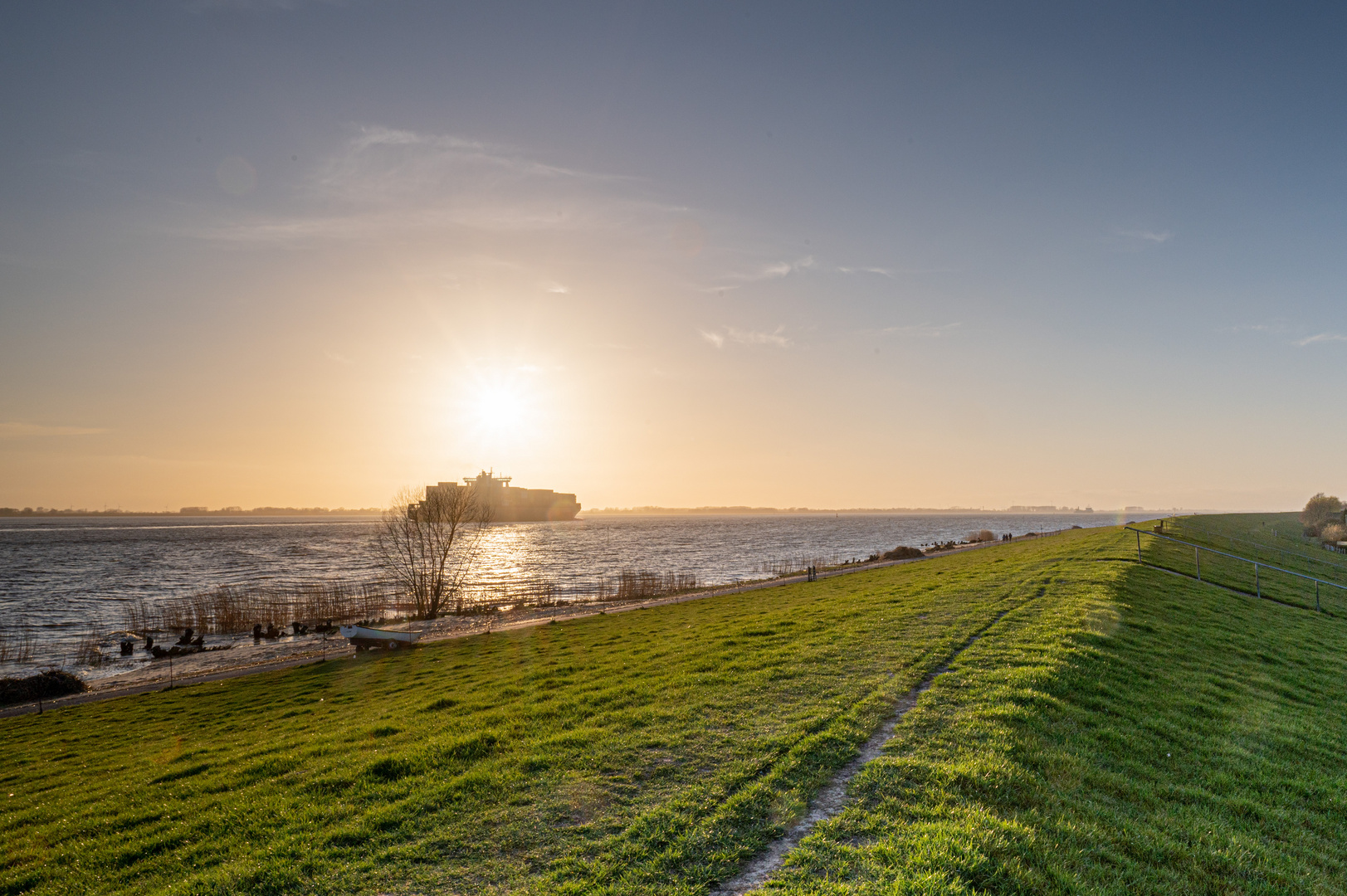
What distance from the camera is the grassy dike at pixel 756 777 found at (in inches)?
279

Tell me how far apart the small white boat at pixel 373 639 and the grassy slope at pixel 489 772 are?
1097 centimetres

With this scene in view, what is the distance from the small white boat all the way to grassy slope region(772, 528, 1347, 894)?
28.5 metres

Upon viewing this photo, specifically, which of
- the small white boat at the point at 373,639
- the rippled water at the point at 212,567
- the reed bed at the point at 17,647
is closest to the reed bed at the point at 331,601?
the rippled water at the point at 212,567

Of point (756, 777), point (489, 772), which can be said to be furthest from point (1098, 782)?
point (489, 772)

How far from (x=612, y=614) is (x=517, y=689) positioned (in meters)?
20.1

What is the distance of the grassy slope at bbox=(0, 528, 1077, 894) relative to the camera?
7320 millimetres

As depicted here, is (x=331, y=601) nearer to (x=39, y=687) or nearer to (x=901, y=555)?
(x=39, y=687)

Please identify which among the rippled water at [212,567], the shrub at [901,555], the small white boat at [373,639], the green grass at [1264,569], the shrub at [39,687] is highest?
the green grass at [1264,569]

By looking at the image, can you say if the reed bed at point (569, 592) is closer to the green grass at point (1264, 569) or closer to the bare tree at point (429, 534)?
the bare tree at point (429, 534)

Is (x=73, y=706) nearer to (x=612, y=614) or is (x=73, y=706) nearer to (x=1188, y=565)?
(x=612, y=614)

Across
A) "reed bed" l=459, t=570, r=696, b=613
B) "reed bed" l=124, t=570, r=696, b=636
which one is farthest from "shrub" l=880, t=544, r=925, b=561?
"reed bed" l=124, t=570, r=696, b=636

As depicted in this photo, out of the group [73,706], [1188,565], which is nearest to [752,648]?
[73,706]

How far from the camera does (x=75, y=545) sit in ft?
382

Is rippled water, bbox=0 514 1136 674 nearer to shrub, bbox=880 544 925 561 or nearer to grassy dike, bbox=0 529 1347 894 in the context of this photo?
shrub, bbox=880 544 925 561
